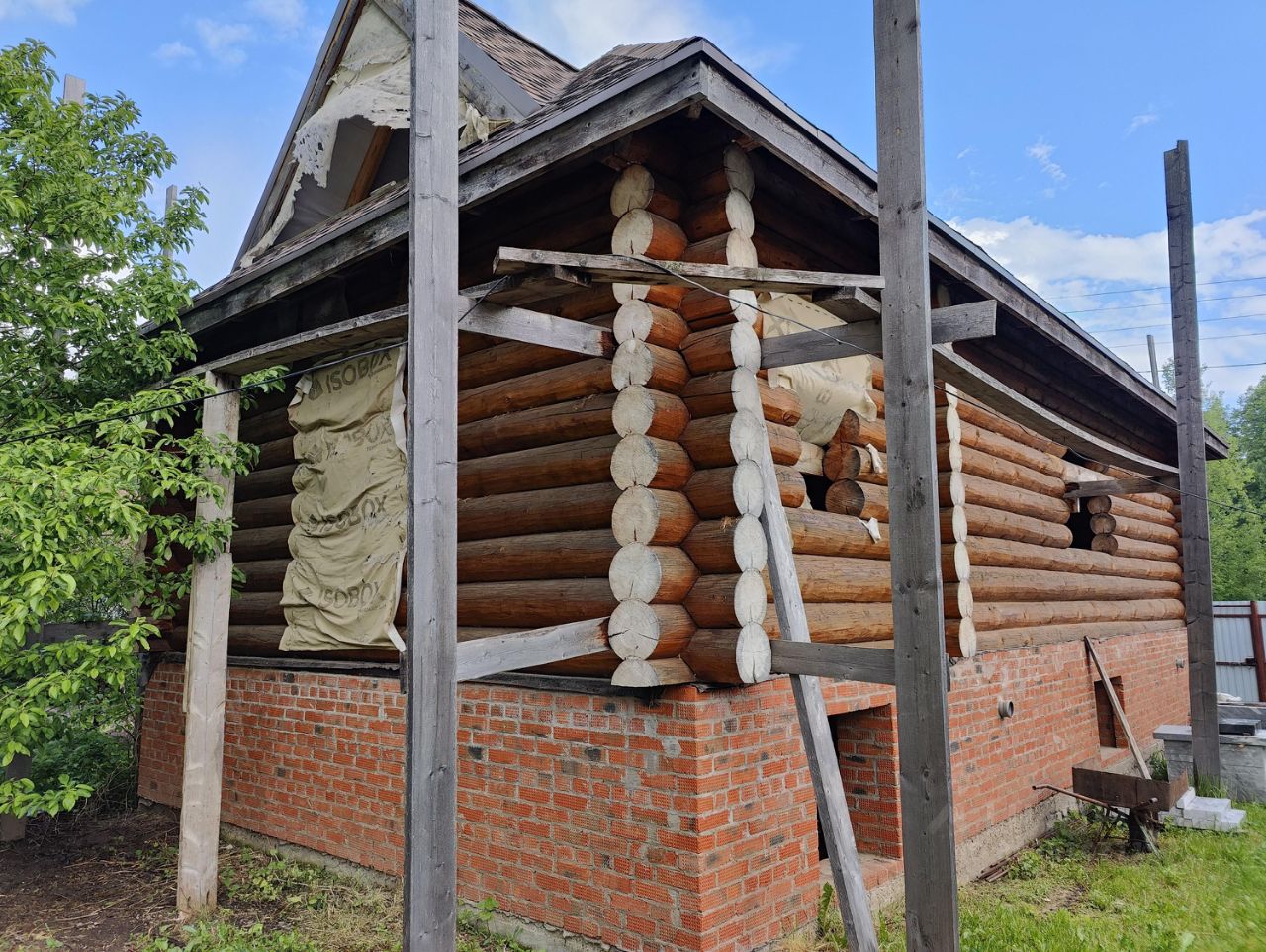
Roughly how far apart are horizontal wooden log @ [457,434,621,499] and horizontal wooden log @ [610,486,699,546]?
0.96 feet

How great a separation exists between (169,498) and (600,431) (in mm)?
5799

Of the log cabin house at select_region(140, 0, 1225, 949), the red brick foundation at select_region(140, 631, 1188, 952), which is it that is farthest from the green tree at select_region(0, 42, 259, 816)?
the red brick foundation at select_region(140, 631, 1188, 952)

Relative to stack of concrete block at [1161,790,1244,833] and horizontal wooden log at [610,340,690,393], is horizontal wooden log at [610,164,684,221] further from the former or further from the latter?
stack of concrete block at [1161,790,1244,833]

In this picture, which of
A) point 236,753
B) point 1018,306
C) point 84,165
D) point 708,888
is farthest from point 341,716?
point 1018,306

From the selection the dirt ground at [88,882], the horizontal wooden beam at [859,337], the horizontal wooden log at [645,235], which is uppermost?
the horizontal wooden log at [645,235]

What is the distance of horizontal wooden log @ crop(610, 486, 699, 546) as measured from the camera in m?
4.46

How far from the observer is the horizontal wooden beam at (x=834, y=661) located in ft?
12.2

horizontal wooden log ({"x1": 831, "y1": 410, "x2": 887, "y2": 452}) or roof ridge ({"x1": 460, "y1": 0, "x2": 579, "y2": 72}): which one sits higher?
roof ridge ({"x1": 460, "y1": 0, "x2": 579, "y2": 72})

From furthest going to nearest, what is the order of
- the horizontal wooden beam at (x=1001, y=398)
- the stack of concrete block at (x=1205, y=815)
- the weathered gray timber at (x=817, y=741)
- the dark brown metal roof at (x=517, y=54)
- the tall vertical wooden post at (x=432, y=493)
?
the stack of concrete block at (x=1205, y=815), the dark brown metal roof at (x=517, y=54), the horizontal wooden beam at (x=1001, y=398), the weathered gray timber at (x=817, y=741), the tall vertical wooden post at (x=432, y=493)

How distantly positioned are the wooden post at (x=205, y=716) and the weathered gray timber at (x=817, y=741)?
3822 mm

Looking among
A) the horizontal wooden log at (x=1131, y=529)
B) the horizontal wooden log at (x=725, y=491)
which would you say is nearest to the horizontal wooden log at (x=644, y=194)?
the horizontal wooden log at (x=725, y=491)

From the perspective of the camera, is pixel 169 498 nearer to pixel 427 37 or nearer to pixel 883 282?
pixel 427 37

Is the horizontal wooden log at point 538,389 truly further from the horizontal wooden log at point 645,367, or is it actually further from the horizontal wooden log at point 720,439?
the horizontal wooden log at point 720,439

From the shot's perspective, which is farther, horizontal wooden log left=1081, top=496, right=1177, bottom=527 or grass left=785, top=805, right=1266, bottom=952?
horizontal wooden log left=1081, top=496, right=1177, bottom=527
